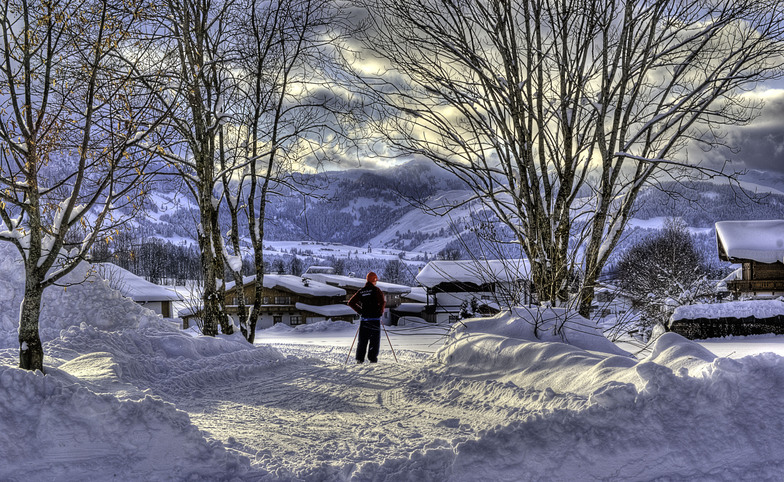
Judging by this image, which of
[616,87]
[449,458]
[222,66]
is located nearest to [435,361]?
[449,458]

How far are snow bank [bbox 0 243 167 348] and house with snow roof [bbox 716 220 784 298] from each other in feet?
94.4

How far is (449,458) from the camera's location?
4.08 meters

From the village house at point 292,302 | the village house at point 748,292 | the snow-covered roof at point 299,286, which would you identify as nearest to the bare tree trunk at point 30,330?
the village house at point 748,292

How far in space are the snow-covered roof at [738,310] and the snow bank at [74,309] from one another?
18.5 metres

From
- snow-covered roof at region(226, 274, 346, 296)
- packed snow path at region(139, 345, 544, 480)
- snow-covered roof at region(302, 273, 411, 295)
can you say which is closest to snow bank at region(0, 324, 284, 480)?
packed snow path at region(139, 345, 544, 480)

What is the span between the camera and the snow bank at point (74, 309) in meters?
11.4

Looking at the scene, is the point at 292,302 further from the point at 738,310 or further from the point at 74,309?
the point at 74,309

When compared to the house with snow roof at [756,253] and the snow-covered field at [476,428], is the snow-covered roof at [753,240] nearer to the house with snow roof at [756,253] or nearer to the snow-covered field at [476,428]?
the house with snow roof at [756,253]

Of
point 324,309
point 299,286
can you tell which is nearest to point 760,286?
point 324,309

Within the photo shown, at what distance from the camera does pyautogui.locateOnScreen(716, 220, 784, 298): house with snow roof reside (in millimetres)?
27927

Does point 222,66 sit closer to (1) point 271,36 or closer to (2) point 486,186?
(1) point 271,36

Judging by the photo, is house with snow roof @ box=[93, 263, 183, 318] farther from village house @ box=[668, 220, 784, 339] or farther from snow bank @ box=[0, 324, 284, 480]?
snow bank @ box=[0, 324, 284, 480]

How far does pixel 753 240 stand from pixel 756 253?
2.85 feet

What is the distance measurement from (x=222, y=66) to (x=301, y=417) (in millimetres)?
8964
